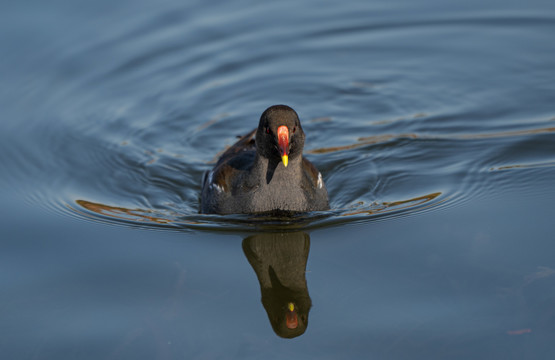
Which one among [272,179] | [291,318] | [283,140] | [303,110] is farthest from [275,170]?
[303,110]

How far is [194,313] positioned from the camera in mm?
5398

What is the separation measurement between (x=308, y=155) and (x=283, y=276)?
9.54 ft

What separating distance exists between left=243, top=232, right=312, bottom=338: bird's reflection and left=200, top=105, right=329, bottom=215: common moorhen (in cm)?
37

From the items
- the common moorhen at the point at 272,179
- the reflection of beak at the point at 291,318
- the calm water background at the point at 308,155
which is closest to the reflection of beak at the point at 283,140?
the common moorhen at the point at 272,179

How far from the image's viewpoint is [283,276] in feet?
19.7

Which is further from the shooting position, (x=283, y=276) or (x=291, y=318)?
(x=283, y=276)

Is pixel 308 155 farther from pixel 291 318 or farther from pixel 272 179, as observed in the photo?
pixel 291 318

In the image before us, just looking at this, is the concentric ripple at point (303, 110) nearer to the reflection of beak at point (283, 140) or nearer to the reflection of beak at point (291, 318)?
the reflection of beak at point (283, 140)

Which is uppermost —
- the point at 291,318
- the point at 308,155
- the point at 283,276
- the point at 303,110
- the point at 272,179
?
the point at 303,110

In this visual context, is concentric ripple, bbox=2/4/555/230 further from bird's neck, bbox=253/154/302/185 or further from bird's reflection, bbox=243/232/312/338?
bird's neck, bbox=253/154/302/185

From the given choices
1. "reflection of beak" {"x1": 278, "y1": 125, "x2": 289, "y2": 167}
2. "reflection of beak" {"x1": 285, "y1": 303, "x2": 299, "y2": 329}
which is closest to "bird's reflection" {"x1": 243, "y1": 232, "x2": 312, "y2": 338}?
"reflection of beak" {"x1": 285, "y1": 303, "x2": 299, "y2": 329}

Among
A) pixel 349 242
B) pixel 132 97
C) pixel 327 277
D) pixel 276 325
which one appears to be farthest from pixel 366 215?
pixel 132 97

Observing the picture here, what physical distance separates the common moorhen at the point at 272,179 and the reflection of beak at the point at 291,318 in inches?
54.7

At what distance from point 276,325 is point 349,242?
130 cm
